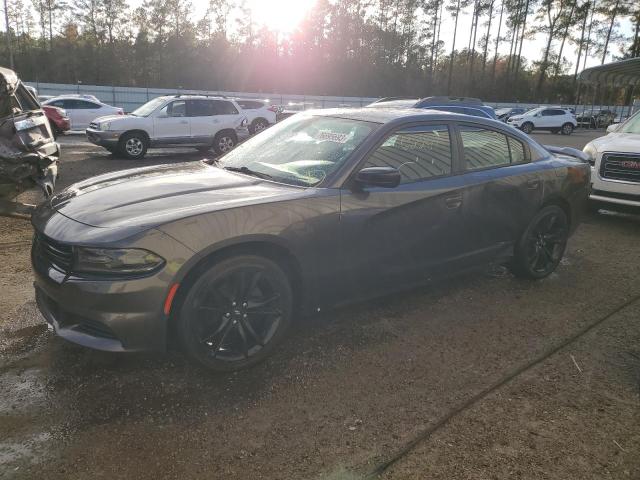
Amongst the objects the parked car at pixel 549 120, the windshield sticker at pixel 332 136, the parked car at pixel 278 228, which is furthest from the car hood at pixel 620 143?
the parked car at pixel 549 120

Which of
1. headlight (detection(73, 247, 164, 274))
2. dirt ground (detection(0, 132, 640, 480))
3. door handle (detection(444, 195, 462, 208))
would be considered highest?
door handle (detection(444, 195, 462, 208))

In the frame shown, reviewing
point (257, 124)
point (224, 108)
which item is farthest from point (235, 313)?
point (257, 124)

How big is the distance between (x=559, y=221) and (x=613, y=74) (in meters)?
14.5

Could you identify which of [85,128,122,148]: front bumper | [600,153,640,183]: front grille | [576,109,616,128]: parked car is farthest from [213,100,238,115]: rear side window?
[576,109,616,128]: parked car

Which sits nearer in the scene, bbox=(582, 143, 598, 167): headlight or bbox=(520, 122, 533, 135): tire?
bbox=(582, 143, 598, 167): headlight

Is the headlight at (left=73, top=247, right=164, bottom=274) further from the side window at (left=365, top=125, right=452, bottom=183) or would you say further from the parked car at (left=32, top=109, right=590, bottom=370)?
the side window at (left=365, top=125, right=452, bottom=183)

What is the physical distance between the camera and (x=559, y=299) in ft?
14.7

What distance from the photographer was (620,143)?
289 inches

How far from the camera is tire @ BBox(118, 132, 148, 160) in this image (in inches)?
511

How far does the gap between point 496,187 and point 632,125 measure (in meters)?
5.55

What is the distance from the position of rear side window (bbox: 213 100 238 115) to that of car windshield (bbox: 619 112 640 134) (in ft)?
33.3

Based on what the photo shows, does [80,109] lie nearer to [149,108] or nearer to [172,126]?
[149,108]

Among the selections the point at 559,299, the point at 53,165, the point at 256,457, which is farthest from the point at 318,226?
the point at 53,165

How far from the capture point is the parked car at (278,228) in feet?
8.87
